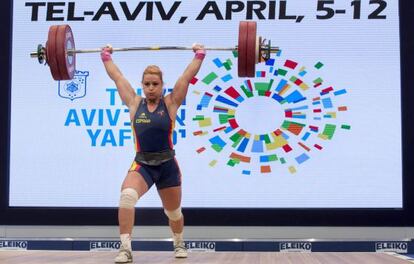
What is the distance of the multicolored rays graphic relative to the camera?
212 inches

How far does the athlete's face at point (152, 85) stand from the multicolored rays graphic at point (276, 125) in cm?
166

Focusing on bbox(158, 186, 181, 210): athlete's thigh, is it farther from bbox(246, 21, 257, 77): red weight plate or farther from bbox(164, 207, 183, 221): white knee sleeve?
bbox(246, 21, 257, 77): red weight plate

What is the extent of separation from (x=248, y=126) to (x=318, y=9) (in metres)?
1.19

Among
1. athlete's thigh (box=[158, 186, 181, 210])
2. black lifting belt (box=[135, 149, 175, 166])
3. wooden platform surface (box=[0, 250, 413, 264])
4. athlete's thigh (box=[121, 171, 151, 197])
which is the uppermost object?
black lifting belt (box=[135, 149, 175, 166])

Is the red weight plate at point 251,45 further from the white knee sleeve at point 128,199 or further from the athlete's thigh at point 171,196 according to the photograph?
the white knee sleeve at point 128,199

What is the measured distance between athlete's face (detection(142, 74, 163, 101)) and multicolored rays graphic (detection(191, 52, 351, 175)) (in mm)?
1659

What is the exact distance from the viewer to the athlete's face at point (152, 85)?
3.79 meters

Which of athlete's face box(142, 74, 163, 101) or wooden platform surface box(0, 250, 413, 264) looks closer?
wooden platform surface box(0, 250, 413, 264)

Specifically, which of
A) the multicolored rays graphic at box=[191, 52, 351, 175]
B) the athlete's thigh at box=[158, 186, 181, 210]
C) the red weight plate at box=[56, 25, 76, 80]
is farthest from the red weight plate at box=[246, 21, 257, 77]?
the multicolored rays graphic at box=[191, 52, 351, 175]

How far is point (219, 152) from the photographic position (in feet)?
17.8

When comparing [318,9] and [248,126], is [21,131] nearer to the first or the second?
[248,126]

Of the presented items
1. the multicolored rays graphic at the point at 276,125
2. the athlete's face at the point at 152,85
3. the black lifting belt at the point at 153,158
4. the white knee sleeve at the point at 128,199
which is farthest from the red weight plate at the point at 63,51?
the multicolored rays graphic at the point at 276,125

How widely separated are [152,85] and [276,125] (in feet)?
6.17


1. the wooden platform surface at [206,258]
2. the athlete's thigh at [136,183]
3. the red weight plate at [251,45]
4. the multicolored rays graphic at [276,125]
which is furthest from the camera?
the multicolored rays graphic at [276,125]
